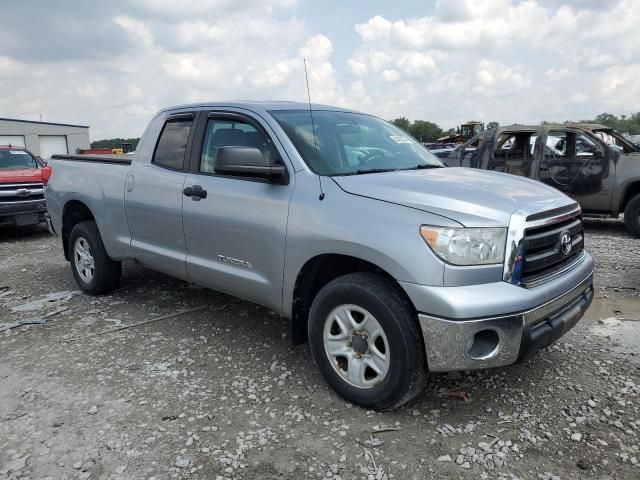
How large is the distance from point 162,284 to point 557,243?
4190mm

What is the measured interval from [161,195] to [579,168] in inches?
270

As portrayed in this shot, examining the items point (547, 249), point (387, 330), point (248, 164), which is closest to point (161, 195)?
point (248, 164)

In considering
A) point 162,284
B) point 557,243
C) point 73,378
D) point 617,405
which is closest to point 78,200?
point 162,284

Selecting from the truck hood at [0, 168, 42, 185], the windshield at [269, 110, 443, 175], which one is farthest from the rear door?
the truck hood at [0, 168, 42, 185]

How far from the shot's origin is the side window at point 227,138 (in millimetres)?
3650

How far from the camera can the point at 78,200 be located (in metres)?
5.25

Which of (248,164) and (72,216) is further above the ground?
(248,164)

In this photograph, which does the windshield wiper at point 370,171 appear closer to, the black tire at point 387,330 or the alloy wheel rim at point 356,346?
the black tire at point 387,330

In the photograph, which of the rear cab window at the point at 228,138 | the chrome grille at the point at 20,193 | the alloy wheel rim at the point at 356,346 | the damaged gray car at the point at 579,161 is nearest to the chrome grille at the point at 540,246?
the alloy wheel rim at the point at 356,346

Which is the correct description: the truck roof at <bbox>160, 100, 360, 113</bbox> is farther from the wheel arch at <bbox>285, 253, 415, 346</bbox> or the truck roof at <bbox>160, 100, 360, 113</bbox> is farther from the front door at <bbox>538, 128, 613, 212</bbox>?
the front door at <bbox>538, 128, 613, 212</bbox>

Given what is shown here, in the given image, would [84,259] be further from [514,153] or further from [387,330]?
[514,153]

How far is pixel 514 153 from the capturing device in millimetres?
8922

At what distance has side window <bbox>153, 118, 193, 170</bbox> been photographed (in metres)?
4.18

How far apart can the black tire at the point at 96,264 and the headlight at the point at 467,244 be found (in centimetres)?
360
